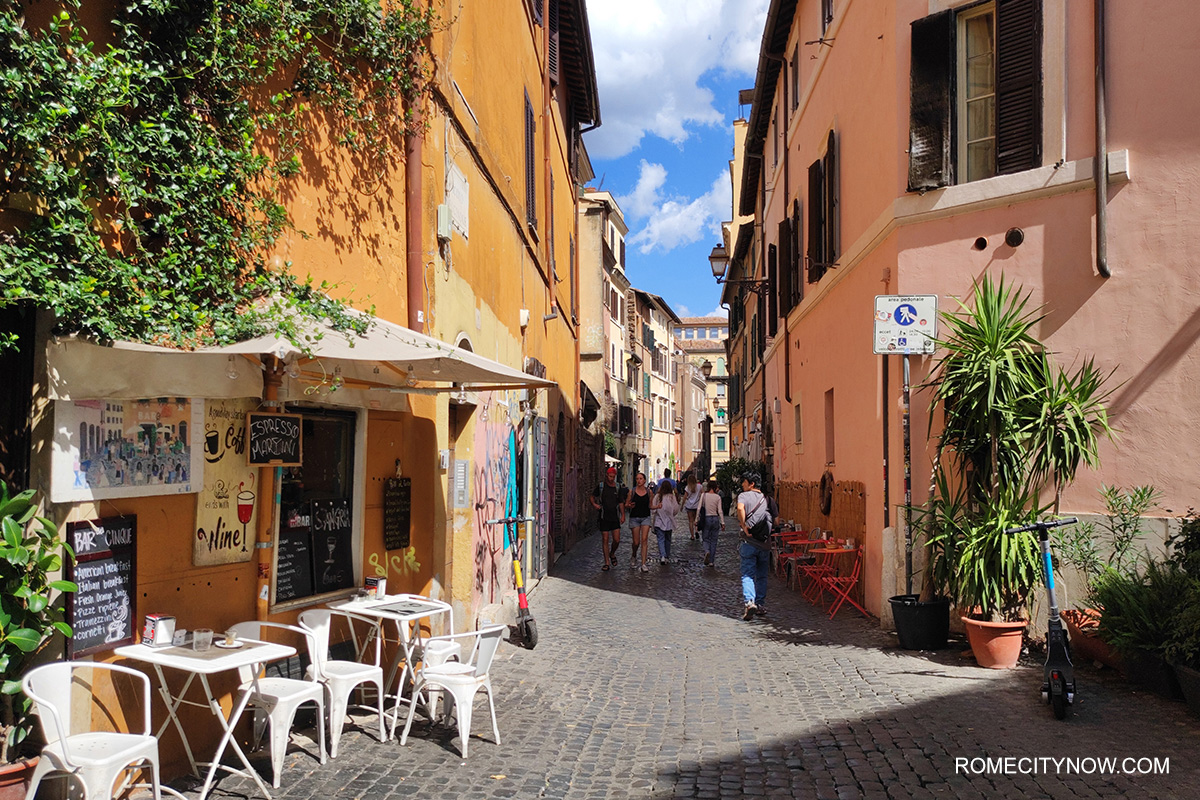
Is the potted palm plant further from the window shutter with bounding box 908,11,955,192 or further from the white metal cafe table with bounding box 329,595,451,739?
the white metal cafe table with bounding box 329,595,451,739

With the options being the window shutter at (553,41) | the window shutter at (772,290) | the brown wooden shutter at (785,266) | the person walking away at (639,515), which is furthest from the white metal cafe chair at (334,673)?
the window shutter at (772,290)

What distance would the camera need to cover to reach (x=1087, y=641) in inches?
303

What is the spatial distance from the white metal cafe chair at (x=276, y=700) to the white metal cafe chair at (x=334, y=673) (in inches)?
5.1


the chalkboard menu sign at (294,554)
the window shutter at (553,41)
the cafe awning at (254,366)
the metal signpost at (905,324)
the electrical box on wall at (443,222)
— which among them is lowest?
the chalkboard menu sign at (294,554)

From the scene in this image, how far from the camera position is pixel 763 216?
77.8 ft

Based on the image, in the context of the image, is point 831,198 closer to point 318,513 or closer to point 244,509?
point 318,513

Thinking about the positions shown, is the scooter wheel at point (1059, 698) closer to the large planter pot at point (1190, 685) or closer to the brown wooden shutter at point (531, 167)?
the large planter pot at point (1190, 685)

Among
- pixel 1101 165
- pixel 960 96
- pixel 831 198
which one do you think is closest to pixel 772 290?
pixel 831 198

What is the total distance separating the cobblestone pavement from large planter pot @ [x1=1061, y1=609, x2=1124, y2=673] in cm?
16

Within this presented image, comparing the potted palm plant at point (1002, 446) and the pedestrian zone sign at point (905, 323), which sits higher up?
the pedestrian zone sign at point (905, 323)

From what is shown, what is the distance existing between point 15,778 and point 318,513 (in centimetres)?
283

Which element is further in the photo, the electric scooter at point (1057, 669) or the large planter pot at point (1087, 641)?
the large planter pot at point (1087, 641)

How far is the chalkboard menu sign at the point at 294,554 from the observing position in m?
6.17

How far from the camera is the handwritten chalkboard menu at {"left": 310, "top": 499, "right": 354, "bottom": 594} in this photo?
6.58 metres
